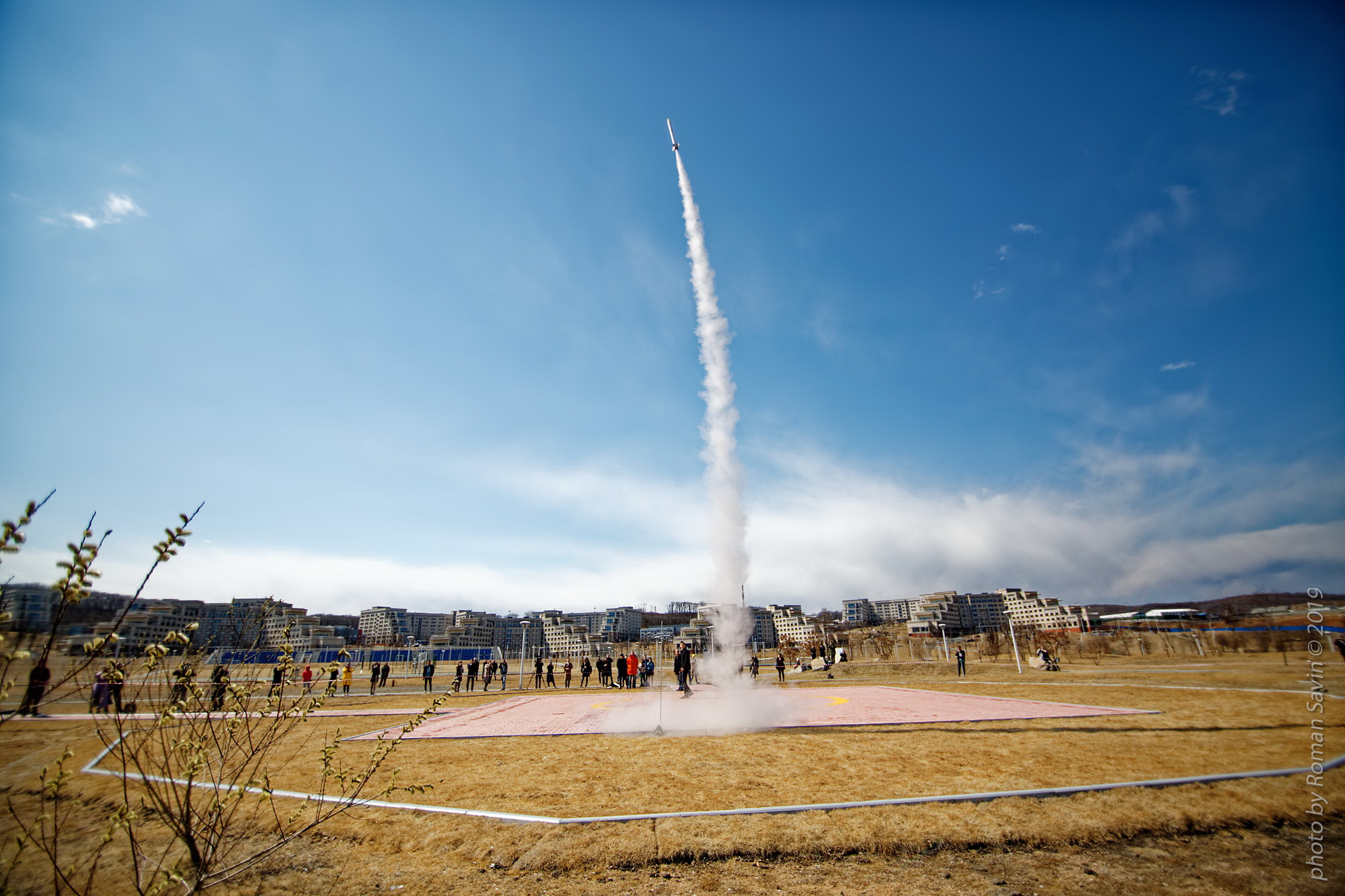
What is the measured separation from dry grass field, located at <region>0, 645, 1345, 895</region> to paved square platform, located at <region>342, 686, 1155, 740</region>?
1775 millimetres

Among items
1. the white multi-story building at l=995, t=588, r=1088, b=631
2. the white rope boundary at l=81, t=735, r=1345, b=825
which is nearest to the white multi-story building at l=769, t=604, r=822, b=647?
the white multi-story building at l=995, t=588, r=1088, b=631

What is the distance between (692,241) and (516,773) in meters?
22.6

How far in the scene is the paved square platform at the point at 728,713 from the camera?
17.9m

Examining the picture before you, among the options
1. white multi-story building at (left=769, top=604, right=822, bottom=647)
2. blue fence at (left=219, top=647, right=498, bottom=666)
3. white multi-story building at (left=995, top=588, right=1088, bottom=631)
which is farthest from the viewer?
white multi-story building at (left=769, top=604, right=822, bottom=647)

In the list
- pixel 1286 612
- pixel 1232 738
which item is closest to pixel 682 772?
pixel 1232 738

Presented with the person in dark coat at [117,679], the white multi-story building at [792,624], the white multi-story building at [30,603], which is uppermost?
the white multi-story building at [30,603]

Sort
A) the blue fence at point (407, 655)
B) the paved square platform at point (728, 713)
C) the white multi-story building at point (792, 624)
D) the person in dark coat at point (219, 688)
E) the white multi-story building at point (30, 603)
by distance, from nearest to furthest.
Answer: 1. the white multi-story building at point (30, 603)
2. the person in dark coat at point (219, 688)
3. the paved square platform at point (728, 713)
4. the blue fence at point (407, 655)
5. the white multi-story building at point (792, 624)

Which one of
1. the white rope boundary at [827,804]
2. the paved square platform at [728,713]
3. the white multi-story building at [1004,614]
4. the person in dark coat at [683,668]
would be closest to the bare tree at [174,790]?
the white rope boundary at [827,804]

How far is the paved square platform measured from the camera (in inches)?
705

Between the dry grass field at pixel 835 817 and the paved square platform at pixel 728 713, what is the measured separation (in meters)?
1.77

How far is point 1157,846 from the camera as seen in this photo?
817 cm

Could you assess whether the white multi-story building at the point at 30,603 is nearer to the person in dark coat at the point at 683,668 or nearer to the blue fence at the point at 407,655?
the person in dark coat at the point at 683,668

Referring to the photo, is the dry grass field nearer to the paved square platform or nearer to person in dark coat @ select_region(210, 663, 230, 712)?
the paved square platform

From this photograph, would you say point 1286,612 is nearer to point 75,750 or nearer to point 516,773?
point 516,773
